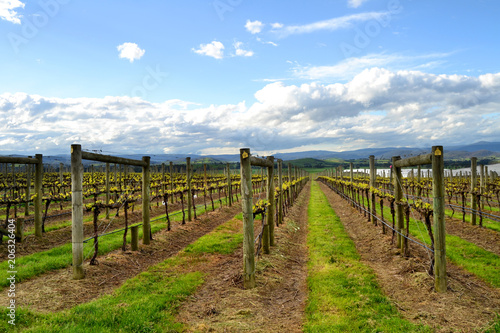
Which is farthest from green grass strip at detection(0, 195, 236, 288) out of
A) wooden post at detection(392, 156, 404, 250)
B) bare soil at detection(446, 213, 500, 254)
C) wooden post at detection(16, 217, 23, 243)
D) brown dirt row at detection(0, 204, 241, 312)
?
bare soil at detection(446, 213, 500, 254)

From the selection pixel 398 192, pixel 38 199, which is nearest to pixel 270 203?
pixel 398 192

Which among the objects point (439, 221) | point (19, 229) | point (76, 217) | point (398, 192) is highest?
point (398, 192)

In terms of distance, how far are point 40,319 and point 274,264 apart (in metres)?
6.03

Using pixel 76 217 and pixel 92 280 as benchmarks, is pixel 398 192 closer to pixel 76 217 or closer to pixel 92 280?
pixel 92 280

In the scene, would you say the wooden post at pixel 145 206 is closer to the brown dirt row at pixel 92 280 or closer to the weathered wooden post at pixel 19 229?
the brown dirt row at pixel 92 280

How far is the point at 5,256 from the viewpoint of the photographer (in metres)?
10.1

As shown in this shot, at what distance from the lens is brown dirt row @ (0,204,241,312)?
642 cm

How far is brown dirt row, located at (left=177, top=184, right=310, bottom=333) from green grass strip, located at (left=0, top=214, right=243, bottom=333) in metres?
0.36

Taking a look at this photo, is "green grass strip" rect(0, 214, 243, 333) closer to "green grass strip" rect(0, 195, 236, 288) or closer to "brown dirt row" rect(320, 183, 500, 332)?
"green grass strip" rect(0, 195, 236, 288)

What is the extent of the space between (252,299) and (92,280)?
4500 mm

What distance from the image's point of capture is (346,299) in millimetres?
6512

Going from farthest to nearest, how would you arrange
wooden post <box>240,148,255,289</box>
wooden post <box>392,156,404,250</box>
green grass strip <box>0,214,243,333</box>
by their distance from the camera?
1. wooden post <box>392,156,404,250</box>
2. wooden post <box>240,148,255,289</box>
3. green grass strip <box>0,214,243,333</box>

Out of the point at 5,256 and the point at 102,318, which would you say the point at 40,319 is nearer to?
the point at 102,318

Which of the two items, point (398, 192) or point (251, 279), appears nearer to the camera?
point (251, 279)
